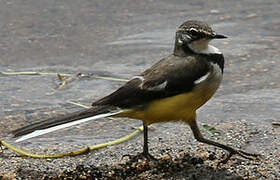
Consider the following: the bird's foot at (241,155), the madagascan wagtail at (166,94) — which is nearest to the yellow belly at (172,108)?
the madagascan wagtail at (166,94)

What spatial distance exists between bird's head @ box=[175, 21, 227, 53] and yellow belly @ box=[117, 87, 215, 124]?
408mm

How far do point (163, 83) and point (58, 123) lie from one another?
0.84 metres

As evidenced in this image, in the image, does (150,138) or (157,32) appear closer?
A: (150,138)

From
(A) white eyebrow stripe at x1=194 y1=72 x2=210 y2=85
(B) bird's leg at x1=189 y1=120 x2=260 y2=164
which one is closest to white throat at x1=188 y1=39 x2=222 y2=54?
(A) white eyebrow stripe at x1=194 y1=72 x2=210 y2=85

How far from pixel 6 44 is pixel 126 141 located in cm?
392

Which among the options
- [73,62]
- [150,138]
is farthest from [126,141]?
[73,62]

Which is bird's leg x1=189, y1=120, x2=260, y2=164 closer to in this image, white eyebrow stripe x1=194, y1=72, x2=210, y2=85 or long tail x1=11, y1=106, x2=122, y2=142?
white eyebrow stripe x1=194, y1=72, x2=210, y2=85

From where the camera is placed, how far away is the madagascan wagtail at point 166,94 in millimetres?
4855

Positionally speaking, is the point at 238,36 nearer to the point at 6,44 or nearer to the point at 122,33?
the point at 122,33

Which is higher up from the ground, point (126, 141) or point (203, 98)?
point (203, 98)

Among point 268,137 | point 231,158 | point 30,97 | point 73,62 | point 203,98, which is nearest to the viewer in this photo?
point 203,98

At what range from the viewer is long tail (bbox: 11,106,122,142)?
190 inches

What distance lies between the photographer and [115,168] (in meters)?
5.08

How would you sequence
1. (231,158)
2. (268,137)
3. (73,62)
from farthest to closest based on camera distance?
(73,62) < (268,137) < (231,158)
